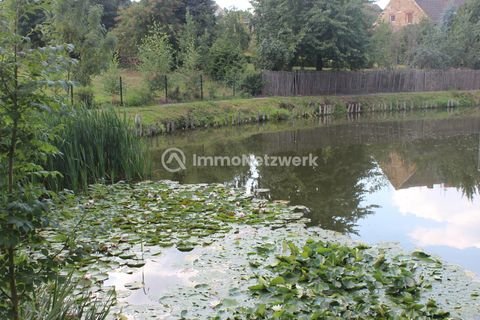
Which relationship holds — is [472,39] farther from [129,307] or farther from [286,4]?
[129,307]

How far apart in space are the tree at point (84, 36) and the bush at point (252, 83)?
771cm

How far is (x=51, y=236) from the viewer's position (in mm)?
5004

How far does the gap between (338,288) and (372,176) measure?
5755 mm

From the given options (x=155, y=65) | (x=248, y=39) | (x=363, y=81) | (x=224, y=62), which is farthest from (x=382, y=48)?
(x=155, y=65)

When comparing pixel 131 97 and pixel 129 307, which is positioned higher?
pixel 131 97

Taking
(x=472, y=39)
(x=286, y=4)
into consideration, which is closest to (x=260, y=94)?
(x=286, y=4)

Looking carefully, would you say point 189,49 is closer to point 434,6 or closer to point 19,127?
point 19,127

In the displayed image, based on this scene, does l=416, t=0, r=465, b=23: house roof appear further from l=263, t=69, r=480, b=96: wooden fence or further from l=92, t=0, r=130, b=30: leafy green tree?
l=92, t=0, r=130, b=30: leafy green tree

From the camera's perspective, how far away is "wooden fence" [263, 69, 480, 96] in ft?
68.7

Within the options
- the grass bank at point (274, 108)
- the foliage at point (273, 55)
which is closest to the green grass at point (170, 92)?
the grass bank at point (274, 108)

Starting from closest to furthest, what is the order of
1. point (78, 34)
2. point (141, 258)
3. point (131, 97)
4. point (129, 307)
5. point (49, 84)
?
1. point (49, 84)
2. point (129, 307)
3. point (141, 258)
4. point (78, 34)
5. point (131, 97)

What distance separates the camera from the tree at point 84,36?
487 inches

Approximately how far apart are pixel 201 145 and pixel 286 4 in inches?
385

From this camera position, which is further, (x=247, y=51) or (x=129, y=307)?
(x=247, y=51)
